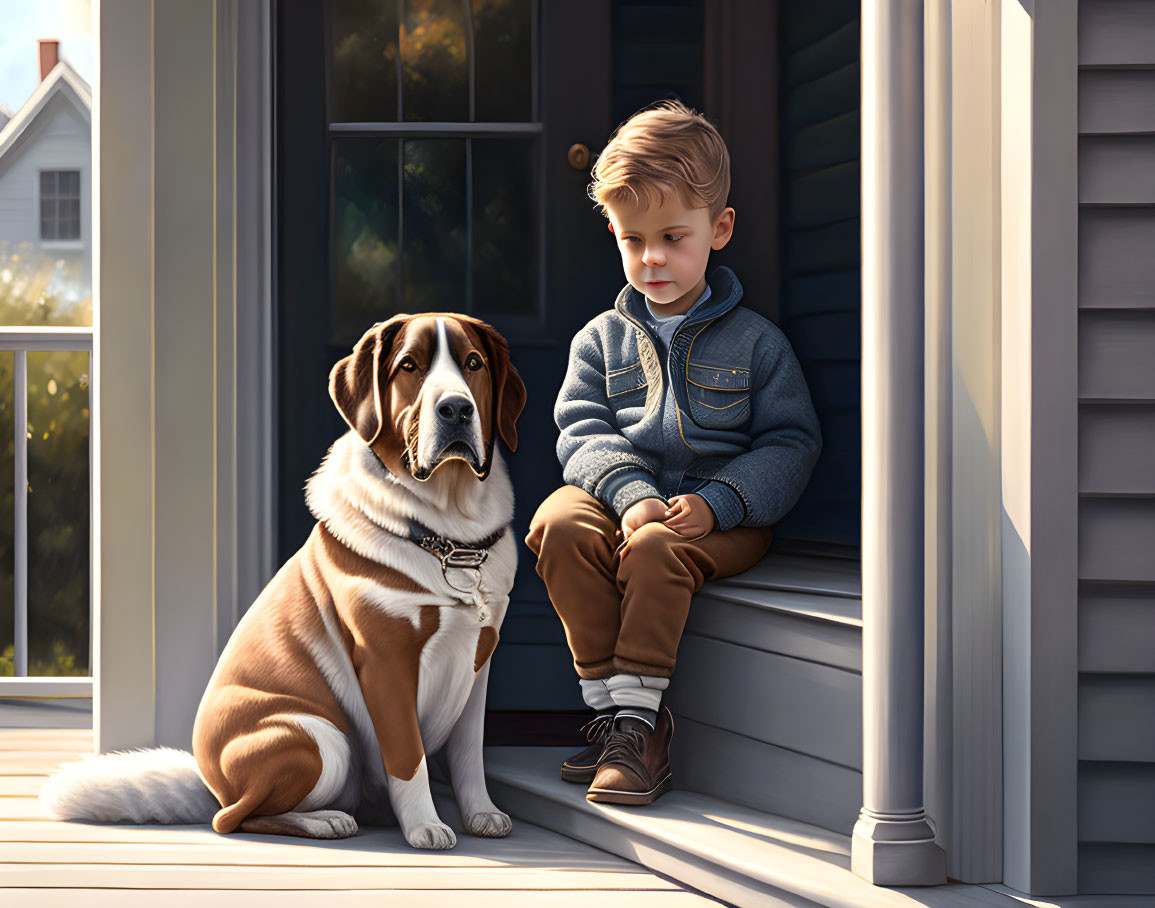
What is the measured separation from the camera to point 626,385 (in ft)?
5.66

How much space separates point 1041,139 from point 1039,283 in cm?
19

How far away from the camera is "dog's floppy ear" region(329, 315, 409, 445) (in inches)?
56.4

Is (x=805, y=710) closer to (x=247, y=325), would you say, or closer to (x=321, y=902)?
(x=321, y=902)

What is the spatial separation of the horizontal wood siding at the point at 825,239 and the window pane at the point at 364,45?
894mm

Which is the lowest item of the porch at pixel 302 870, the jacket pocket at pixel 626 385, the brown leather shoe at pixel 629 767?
the porch at pixel 302 870

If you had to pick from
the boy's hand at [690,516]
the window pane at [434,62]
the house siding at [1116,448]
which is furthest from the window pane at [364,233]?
the house siding at [1116,448]

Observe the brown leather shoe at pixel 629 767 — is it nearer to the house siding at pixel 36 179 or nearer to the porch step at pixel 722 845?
the porch step at pixel 722 845

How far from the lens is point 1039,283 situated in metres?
1.19

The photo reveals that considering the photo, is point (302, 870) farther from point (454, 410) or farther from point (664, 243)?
point (664, 243)

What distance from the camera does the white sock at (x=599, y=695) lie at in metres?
1.51

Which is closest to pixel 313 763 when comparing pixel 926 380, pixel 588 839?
pixel 588 839

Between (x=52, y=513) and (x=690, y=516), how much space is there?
1868 mm

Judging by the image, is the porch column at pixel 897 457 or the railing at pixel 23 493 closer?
the porch column at pixel 897 457

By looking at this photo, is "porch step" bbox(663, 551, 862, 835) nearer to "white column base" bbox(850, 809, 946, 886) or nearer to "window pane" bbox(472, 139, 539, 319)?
"white column base" bbox(850, 809, 946, 886)
